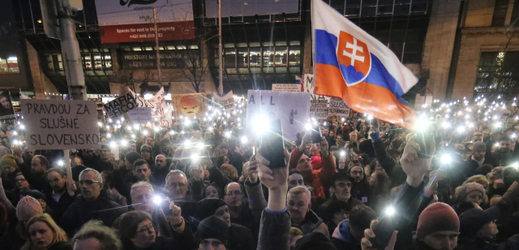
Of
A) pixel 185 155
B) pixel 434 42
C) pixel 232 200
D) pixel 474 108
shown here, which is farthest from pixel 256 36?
pixel 232 200

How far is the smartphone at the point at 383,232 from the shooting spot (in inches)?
72.1

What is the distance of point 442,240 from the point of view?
177 centimetres

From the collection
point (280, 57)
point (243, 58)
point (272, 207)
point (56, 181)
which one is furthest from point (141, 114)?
point (280, 57)

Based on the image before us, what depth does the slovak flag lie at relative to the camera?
291 centimetres

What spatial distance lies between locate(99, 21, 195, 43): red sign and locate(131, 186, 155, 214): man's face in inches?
735

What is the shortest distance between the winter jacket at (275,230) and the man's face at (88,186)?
8.79ft

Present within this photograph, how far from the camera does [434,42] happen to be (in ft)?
64.4

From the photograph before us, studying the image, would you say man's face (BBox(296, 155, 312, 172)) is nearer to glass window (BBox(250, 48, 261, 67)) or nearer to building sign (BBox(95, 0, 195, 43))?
A: building sign (BBox(95, 0, 195, 43))

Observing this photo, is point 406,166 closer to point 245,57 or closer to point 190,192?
point 190,192

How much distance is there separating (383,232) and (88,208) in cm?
337

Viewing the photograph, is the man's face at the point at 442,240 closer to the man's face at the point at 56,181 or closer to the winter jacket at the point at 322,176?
the winter jacket at the point at 322,176

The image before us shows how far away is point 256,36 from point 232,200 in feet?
70.0

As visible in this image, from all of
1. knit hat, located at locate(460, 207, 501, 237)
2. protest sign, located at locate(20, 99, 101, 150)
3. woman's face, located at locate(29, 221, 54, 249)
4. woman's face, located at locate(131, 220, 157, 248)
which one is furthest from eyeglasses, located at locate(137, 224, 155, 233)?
knit hat, located at locate(460, 207, 501, 237)

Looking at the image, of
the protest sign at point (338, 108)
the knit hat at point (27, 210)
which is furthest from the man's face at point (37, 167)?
the protest sign at point (338, 108)
